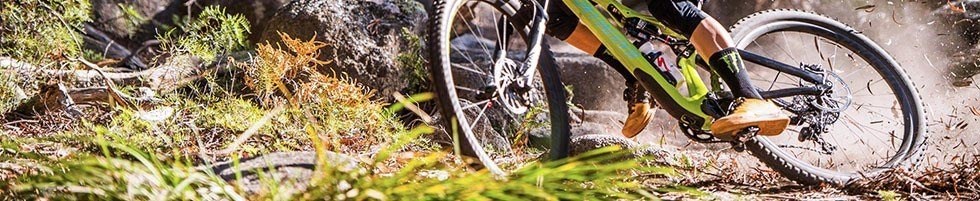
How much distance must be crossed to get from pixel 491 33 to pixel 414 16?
2.07 m

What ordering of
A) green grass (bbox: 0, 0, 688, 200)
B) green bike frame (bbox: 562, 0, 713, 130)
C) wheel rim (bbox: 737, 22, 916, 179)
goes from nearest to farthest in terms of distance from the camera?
green grass (bbox: 0, 0, 688, 200) → green bike frame (bbox: 562, 0, 713, 130) → wheel rim (bbox: 737, 22, 916, 179)

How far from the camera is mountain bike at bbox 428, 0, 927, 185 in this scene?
2.72m

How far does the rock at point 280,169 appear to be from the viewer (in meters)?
1.99

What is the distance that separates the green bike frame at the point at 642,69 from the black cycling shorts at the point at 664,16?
55 millimetres

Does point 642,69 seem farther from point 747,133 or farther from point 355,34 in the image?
point 355,34

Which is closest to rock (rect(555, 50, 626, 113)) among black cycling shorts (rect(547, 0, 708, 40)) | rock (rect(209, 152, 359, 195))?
black cycling shorts (rect(547, 0, 708, 40))

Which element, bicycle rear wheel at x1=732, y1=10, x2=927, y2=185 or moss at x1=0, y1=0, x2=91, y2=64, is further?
moss at x1=0, y1=0, x2=91, y2=64

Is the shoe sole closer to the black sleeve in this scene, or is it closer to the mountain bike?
the mountain bike

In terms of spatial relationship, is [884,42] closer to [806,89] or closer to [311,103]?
[806,89]

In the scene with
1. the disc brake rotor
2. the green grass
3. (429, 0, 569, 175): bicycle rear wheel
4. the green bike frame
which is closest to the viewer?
the green grass

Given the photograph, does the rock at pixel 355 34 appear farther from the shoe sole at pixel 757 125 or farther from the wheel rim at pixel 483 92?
the shoe sole at pixel 757 125

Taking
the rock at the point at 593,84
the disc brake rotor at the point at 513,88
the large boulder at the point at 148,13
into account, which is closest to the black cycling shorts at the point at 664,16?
the disc brake rotor at the point at 513,88

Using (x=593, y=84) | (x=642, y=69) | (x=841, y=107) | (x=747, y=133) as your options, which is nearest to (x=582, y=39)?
(x=642, y=69)

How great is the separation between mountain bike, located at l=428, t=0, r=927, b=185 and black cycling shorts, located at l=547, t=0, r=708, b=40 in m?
0.05
